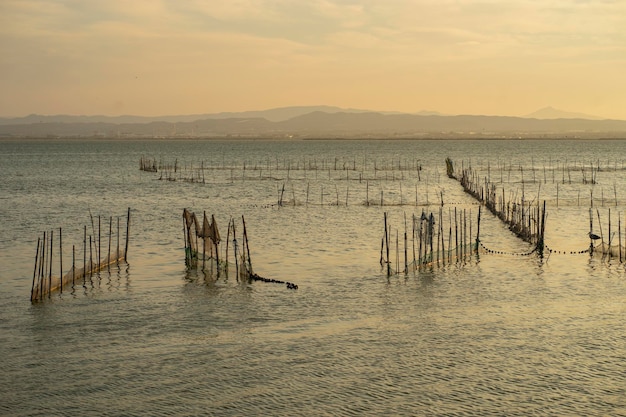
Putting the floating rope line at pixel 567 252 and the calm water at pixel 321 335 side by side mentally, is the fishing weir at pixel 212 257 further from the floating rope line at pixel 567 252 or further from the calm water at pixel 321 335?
the floating rope line at pixel 567 252

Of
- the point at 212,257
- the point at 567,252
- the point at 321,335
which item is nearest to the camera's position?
the point at 321,335

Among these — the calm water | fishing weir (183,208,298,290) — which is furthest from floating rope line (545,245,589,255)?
fishing weir (183,208,298,290)

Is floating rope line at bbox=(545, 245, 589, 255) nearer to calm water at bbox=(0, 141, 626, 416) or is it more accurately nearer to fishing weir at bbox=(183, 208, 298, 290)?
calm water at bbox=(0, 141, 626, 416)

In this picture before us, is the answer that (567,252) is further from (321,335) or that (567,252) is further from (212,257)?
(321,335)

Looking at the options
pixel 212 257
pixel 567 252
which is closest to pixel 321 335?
pixel 212 257

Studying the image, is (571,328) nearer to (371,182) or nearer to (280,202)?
(280,202)

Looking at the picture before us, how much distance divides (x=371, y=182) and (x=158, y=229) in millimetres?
34859

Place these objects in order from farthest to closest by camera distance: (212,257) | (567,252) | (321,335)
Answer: (567,252)
(212,257)
(321,335)

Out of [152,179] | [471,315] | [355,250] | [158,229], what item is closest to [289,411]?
[471,315]

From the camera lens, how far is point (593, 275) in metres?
→ 25.1

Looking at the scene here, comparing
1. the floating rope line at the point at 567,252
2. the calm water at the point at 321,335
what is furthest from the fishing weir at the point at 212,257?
the floating rope line at the point at 567,252

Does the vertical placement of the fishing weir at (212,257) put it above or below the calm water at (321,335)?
above

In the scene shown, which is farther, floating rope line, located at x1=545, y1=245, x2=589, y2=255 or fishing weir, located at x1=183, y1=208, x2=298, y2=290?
floating rope line, located at x1=545, y1=245, x2=589, y2=255

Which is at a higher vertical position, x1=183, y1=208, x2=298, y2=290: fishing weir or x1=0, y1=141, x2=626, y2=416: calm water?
x1=183, y1=208, x2=298, y2=290: fishing weir
